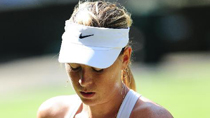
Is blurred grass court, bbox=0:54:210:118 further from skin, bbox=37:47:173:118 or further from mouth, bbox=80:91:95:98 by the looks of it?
mouth, bbox=80:91:95:98

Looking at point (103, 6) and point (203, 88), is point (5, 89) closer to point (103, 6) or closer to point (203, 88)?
point (203, 88)

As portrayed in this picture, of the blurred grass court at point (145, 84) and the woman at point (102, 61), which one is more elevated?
the woman at point (102, 61)

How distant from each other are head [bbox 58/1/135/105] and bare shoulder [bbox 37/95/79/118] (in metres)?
0.33

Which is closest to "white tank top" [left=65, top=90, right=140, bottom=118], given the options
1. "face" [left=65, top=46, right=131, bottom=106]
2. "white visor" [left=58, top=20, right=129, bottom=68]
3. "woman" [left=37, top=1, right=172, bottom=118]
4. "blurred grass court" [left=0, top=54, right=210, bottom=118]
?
"woman" [left=37, top=1, right=172, bottom=118]

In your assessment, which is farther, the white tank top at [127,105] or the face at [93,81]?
the white tank top at [127,105]

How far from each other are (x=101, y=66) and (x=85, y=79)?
10 cm

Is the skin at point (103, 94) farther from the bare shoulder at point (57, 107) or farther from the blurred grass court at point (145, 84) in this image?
the blurred grass court at point (145, 84)

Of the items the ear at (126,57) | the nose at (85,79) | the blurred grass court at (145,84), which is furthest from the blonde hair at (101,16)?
the blurred grass court at (145,84)

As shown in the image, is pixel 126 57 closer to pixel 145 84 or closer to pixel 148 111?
pixel 148 111

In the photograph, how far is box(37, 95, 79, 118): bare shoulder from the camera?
9.62 ft

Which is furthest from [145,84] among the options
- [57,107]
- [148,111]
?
[148,111]

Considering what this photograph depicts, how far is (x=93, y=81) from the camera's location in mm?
2504

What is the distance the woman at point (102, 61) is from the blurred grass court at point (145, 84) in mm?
5082

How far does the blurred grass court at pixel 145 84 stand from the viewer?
29.7 ft
